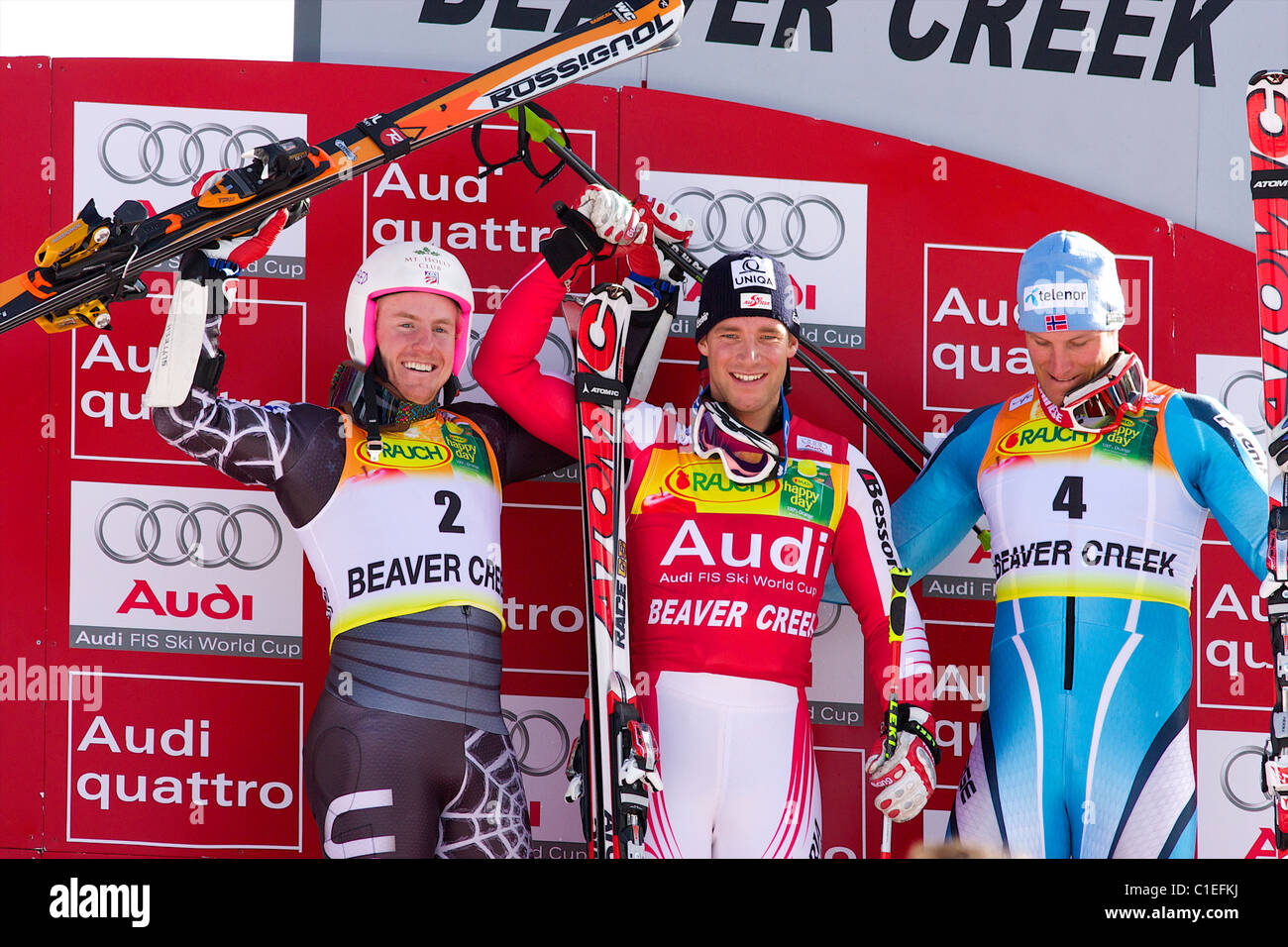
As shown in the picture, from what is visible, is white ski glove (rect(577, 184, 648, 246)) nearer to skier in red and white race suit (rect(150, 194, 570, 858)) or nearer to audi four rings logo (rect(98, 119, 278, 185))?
skier in red and white race suit (rect(150, 194, 570, 858))

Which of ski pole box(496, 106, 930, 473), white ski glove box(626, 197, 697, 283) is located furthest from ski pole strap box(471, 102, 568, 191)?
white ski glove box(626, 197, 697, 283)

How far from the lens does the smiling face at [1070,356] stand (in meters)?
4.56

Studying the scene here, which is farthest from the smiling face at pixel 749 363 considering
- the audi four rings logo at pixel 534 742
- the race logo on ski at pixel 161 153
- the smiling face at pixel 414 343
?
the race logo on ski at pixel 161 153

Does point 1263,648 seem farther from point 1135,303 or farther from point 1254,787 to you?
point 1135,303

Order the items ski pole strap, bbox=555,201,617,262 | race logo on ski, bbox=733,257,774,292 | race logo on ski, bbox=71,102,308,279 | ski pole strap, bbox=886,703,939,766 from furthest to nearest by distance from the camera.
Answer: race logo on ski, bbox=71,102,308,279 < ski pole strap, bbox=555,201,617,262 < race logo on ski, bbox=733,257,774,292 < ski pole strap, bbox=886,703,939,766

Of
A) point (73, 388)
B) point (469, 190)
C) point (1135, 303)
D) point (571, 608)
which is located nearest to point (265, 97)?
point (469, 190)

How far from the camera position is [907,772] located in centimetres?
426

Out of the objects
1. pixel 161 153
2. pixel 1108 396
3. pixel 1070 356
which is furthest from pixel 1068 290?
pixel 161 153

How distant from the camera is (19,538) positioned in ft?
17.0

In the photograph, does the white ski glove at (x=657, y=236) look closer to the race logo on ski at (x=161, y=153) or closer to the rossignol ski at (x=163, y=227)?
the rossignol ski at (x=163, y=227)

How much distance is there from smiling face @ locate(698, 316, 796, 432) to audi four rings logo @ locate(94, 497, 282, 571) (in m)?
1.69

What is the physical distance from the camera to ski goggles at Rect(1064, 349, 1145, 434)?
15.0ft

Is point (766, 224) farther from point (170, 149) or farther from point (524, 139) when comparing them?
point (170, 149)

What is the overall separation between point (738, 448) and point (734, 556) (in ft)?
1.06
